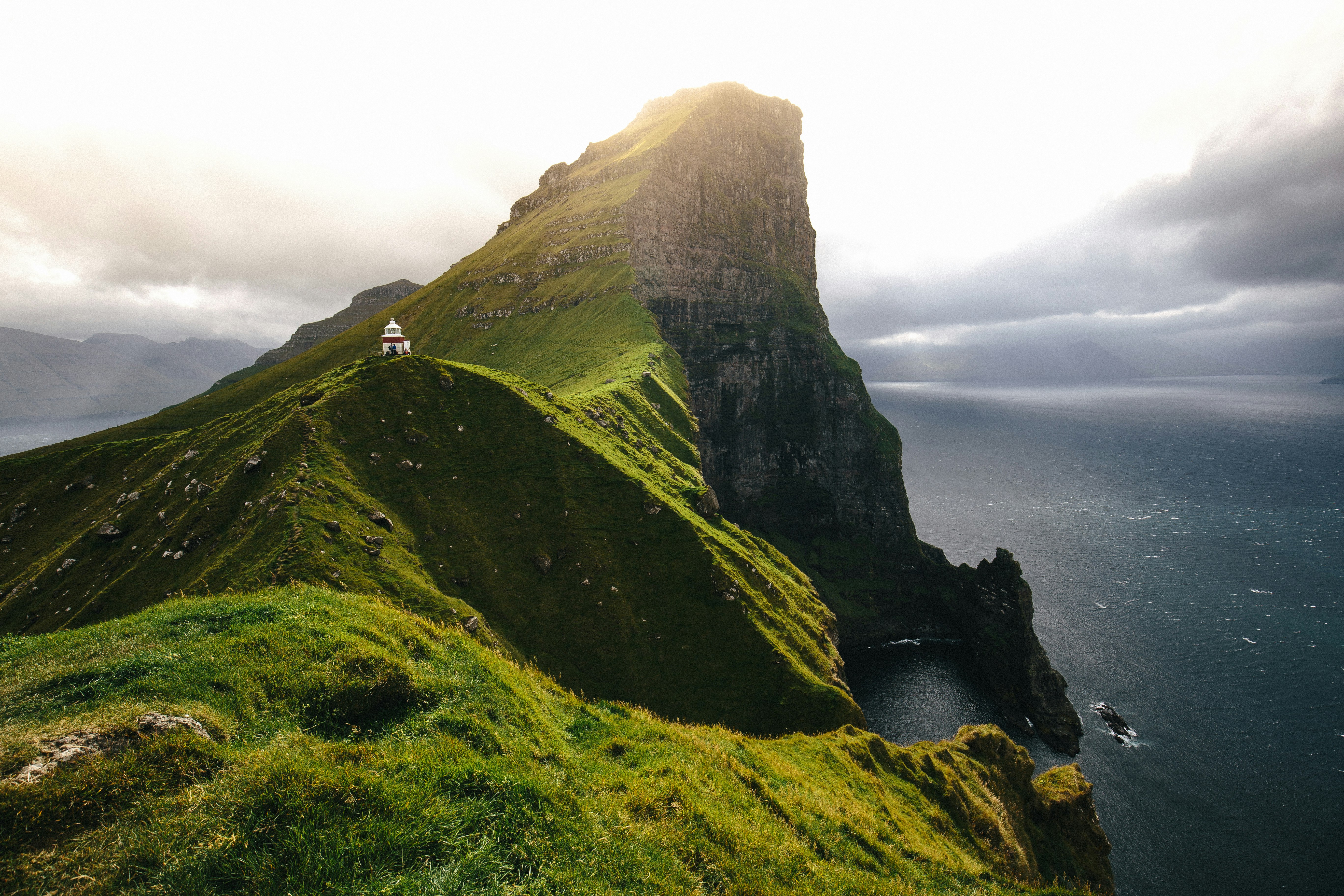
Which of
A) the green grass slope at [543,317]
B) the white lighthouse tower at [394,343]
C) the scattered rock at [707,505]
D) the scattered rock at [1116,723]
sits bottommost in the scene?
the scattered rock at [1116,723]

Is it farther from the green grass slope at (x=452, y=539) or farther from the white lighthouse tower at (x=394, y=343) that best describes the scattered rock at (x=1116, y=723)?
the white lighthouse tower at (x=394, y=343)

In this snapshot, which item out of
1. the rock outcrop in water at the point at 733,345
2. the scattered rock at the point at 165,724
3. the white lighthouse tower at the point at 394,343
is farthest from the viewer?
the rock outcrop in water at the point at 733,345

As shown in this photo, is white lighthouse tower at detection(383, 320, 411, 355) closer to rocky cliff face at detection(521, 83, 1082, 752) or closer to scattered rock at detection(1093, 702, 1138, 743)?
rocky cliff face at detection(521, 83, 1082, 752)

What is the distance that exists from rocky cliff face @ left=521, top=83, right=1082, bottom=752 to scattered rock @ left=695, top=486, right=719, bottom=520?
62.4m

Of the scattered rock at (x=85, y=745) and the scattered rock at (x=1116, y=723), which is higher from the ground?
the scattered rock at (x=85, y=745)

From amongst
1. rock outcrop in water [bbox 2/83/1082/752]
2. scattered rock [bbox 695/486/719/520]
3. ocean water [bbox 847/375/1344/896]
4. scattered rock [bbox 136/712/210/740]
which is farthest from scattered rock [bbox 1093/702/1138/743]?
scattered rock [bbox 136/712/210/740]

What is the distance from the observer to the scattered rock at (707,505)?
169 ft

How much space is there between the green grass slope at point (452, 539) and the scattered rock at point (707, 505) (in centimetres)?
75

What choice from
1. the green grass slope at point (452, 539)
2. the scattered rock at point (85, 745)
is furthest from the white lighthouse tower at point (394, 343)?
the scattered rock at point (85, 745)

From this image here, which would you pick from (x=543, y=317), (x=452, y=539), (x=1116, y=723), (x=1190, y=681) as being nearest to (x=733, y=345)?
(x=543, y=317)

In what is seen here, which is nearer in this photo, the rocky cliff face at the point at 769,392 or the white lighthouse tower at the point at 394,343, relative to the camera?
the white lighthouse tower at the point at 394,343

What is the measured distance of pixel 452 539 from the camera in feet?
120

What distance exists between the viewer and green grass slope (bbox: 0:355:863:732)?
29141mm

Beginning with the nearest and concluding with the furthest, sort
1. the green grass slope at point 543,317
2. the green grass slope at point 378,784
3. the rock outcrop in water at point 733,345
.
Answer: the green grass slope at point 378,784 < the green grass slope at point 543,317 < the rock outcrop in water at point 733,345
